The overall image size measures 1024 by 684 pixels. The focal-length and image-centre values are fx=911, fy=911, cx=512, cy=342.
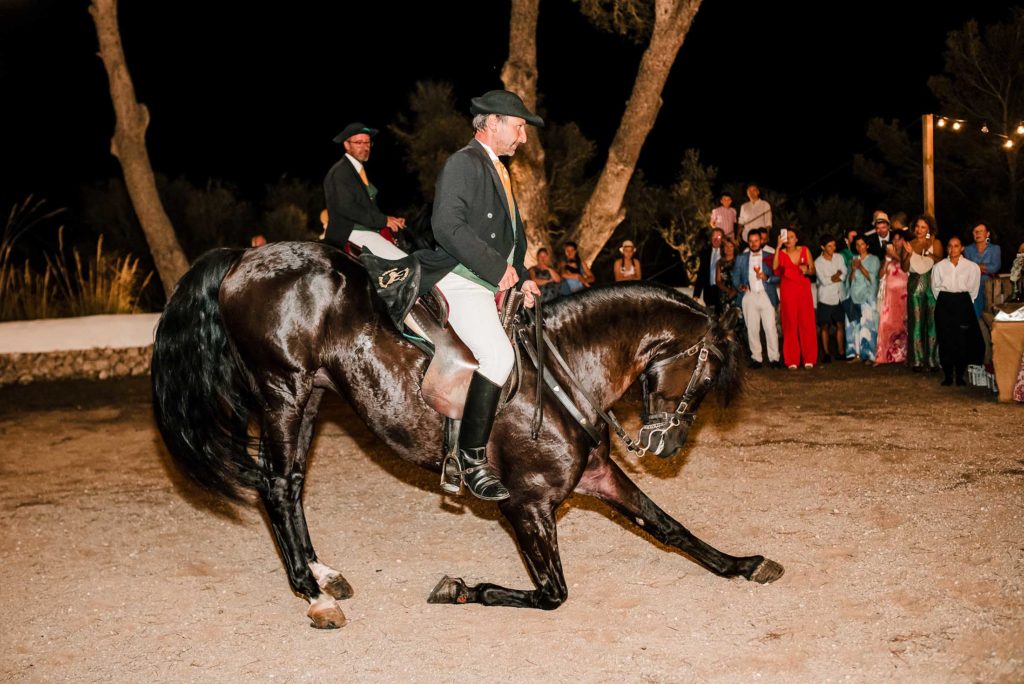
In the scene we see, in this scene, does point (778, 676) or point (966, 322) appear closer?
point (778, 676)

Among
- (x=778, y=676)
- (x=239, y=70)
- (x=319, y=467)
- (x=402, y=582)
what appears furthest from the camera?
(x=239, y=70)

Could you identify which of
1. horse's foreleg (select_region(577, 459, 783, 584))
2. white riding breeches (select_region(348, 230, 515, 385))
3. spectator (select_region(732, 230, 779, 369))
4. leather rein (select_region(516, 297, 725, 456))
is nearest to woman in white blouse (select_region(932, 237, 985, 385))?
spectator (select_region(732, 230, 779, 369))

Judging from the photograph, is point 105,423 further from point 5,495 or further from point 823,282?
point 823,282

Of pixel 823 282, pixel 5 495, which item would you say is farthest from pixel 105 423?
pixel 823 282

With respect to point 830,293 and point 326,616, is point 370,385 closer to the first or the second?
point 326,616

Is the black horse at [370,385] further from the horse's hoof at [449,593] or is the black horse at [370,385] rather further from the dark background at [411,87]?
the dark background at [411,87]

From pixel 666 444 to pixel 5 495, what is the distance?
5.52 meters

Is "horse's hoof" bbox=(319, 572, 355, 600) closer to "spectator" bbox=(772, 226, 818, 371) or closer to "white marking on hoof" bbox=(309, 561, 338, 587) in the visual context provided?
"white marking on hoof" bbox=(309, 561, 338, 587)

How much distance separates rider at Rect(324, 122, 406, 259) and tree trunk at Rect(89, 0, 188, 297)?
367 inches

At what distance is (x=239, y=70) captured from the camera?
129ft

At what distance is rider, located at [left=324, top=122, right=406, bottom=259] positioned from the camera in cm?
638

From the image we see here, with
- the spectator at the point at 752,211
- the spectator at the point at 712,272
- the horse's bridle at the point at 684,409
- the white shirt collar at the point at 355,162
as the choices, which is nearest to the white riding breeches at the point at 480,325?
the horse's bridle at the point at 684,409

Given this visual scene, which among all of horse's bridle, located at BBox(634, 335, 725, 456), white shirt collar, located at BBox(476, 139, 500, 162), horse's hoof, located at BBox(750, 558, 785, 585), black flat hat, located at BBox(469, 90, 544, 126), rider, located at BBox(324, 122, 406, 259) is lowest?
horse's hoof, located at BBox(750, 558, 785, 585)

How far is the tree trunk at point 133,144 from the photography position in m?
14.9
